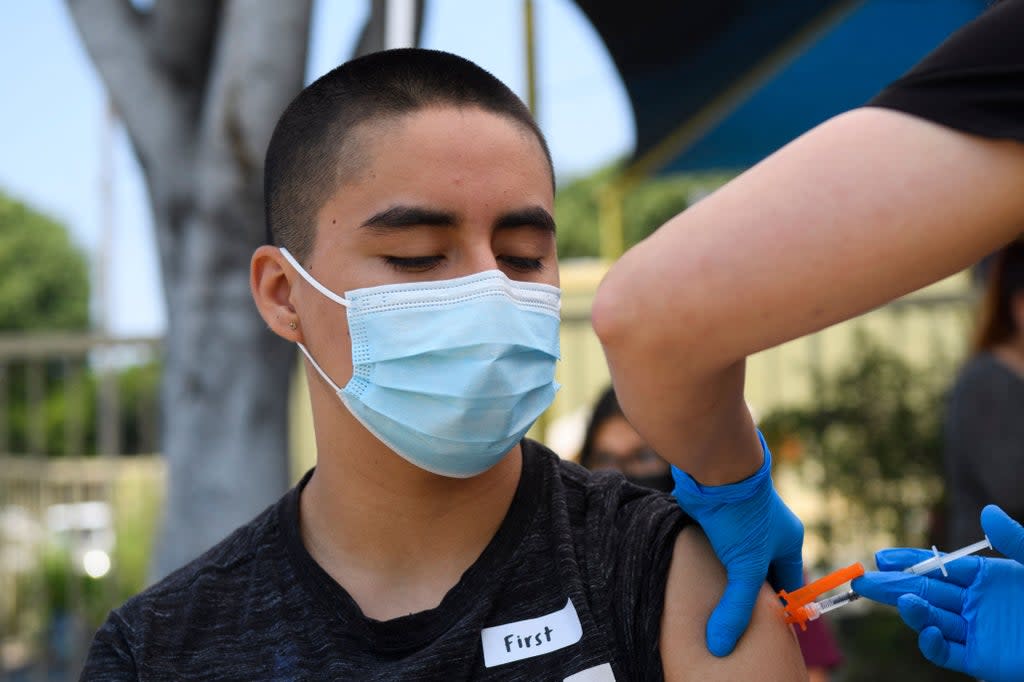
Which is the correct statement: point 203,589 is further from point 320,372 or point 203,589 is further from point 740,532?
point 740,532

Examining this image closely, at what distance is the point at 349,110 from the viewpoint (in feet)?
6.29

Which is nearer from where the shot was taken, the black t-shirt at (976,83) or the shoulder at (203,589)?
the black t-shirt at (976,83)

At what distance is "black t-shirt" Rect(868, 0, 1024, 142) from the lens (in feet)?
3.05

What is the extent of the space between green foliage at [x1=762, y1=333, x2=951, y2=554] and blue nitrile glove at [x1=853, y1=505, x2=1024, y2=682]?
4699mm

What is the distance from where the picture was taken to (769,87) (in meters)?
6.18

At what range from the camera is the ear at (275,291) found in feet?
6.48

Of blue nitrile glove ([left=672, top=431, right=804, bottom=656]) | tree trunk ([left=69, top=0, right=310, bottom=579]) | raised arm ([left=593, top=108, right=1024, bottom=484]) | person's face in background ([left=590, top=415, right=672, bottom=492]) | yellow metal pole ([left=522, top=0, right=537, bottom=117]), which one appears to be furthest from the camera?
yellow metal pole ([left=522, top=0, right=537, bottom=117])

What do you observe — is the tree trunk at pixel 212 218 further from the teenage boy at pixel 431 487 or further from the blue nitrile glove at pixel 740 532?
the blue nitrile glove at pixel 740 532

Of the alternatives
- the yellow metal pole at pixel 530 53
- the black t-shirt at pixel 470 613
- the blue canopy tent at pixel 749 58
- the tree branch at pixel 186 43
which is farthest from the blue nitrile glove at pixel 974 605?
the blue canopy tent at pixel 749 58

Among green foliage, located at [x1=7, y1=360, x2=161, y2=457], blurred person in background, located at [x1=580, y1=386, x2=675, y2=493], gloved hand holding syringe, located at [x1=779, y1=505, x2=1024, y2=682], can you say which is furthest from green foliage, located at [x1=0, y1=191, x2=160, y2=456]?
gloved hand holding syringe, located at [x1=779, y1=505, x2=1024, y2=682]

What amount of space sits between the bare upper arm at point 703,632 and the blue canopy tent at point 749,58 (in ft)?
13.5

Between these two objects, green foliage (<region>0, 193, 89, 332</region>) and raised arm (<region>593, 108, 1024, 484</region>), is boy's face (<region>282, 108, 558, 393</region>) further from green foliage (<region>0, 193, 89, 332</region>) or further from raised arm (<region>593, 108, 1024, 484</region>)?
green foliage (<region>0, 193, 89, 332</region>)

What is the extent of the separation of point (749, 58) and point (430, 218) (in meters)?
4.59

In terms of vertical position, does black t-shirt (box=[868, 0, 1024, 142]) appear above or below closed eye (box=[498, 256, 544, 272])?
below
